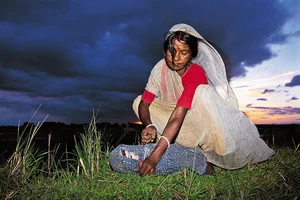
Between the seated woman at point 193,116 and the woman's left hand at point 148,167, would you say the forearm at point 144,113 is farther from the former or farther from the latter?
the woman's left hand at point 148,167

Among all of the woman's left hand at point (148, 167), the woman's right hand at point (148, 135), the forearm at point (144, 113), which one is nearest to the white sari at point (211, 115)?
the forearm at point (144, 113)

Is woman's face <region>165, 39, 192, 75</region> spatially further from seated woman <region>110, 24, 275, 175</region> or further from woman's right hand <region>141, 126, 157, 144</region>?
woman's right hand <region>141, 126, 157, 144</region>

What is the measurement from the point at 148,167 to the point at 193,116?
843 mm

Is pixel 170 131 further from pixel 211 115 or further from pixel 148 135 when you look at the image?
pixel 211 115

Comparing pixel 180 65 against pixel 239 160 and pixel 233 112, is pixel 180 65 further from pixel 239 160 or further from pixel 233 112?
pixel 239 160

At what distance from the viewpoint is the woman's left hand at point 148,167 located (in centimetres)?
328

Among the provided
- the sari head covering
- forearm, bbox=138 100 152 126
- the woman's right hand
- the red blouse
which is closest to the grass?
the woman's right hand

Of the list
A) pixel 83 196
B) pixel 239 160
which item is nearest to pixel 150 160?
pixel 83 196

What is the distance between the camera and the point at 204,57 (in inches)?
154

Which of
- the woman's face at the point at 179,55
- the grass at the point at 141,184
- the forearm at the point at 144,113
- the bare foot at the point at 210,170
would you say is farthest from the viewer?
the forearm at the point at 144,113

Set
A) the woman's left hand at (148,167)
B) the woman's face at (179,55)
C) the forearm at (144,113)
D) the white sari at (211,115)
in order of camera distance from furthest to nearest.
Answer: the forearm at (144,113) → the white sari at (211,115) → the woman's face at (179,55) → the woman's left hand at (148,167)

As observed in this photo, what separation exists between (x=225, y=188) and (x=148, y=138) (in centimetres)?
97

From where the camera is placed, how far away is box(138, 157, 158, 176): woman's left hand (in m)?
3.28

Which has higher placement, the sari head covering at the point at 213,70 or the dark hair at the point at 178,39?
the dark hair at the point at 178,39
